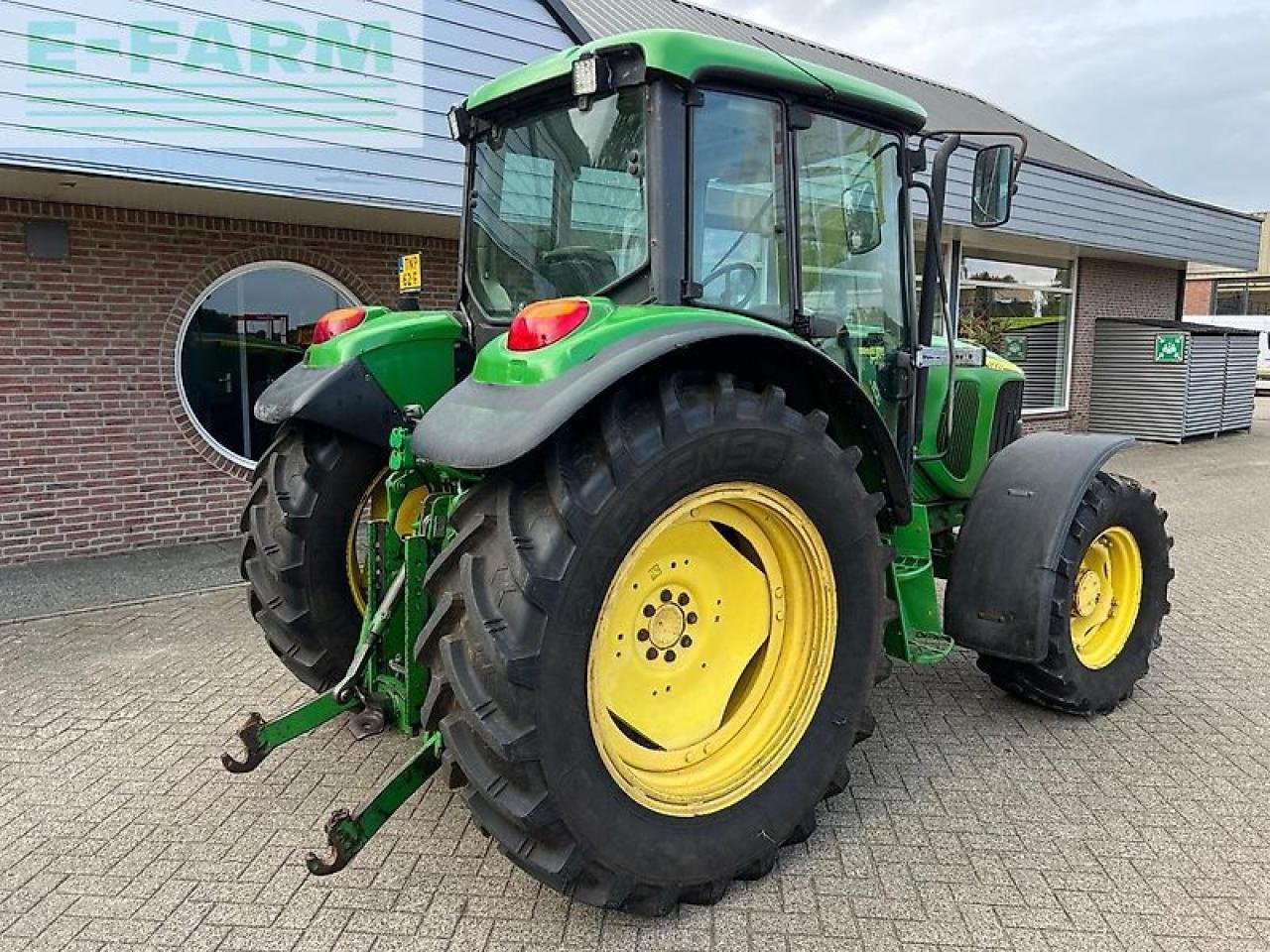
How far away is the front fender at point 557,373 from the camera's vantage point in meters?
2.25

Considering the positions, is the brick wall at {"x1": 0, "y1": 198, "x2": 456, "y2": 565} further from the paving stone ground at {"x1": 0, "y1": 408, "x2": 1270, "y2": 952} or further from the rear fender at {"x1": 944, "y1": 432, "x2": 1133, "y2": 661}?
the rear fender at {"x1": 944, "y1": 432, "x2": 1133, "y2": 661}

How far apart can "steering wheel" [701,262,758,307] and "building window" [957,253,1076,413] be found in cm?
1071

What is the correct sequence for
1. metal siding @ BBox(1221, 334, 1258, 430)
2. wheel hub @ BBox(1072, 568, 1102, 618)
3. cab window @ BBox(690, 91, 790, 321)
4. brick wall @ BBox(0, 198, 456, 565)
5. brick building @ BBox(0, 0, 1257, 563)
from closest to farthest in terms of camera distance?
cab window @ BBox(690, 91, 790, 321)
wheel hub @ BBox(1072, 568, 1102, 618)
brick building @ BBox(0, 0, 1257, 563)
brick wall @ BBox(0, 198, 456, 565)
metal siding @ BBox(1221, 334, 1258, 430)

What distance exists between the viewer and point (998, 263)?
533 inches

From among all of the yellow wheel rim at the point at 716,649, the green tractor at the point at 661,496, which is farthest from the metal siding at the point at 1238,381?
the yellow wheel rim at the point at 716,649

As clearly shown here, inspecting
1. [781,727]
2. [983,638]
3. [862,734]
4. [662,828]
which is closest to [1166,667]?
[983,638]

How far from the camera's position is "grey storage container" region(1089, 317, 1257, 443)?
14023 millimetres

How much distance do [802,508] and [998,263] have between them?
39.9 ft

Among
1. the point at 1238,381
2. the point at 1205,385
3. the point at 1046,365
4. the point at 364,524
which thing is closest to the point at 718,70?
the point at 364,524

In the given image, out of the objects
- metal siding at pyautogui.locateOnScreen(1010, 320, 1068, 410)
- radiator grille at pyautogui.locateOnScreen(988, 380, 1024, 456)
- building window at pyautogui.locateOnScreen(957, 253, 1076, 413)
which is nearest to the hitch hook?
radiator grille at pyautogui.locateOnScreen(988, 380, 1024, 456)

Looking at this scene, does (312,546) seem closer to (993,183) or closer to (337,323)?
(337,323)

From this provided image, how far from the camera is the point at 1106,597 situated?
4164mm

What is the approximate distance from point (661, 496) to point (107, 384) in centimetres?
584

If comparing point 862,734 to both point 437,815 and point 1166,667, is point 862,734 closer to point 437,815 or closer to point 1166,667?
point 437,815
